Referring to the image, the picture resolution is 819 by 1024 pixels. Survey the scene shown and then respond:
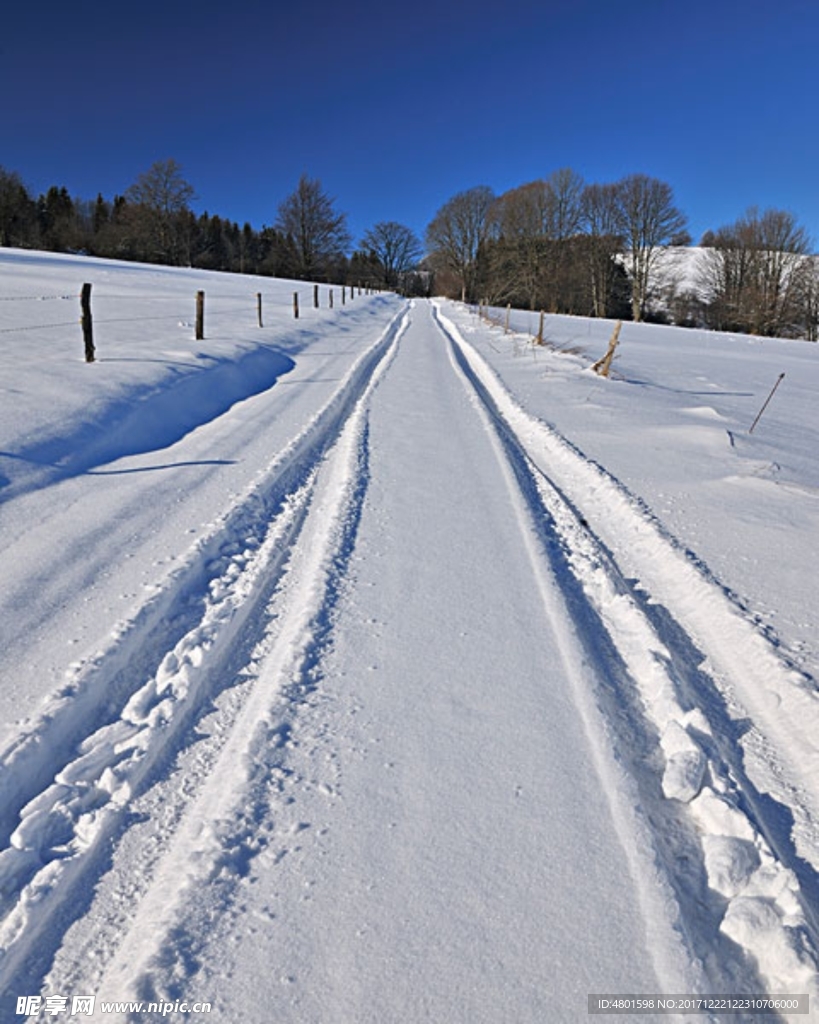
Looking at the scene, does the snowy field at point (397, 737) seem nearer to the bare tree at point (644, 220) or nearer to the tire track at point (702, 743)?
the tire track at point (702, 743)

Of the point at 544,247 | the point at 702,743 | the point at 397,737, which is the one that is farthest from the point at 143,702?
the point at 544,247

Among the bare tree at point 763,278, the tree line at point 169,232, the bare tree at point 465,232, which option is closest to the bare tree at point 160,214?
the tree line at point 169,232

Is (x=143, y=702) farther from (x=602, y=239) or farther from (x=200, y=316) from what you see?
(x=602, y=239)

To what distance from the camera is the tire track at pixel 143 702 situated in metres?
1.68

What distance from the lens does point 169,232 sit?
54.7 m

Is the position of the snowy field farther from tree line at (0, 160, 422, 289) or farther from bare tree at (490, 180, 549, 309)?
tree line at (0, 160, 422, 289)

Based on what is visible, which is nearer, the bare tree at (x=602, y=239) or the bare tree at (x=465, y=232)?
the bare tree at (x=602, y=239)

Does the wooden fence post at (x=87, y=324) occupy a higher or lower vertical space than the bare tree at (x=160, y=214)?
lower

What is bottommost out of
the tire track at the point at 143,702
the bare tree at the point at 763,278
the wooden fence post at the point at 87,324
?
the tire track at the point at 143,702

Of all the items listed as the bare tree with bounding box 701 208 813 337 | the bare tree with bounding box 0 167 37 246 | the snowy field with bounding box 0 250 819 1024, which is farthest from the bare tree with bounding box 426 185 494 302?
the snowy field with bounding box 0 250 819 1024

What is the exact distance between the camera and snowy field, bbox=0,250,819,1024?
149 cm

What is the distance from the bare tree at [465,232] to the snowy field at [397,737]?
5546 centimetres

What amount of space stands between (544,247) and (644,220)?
7.33 m

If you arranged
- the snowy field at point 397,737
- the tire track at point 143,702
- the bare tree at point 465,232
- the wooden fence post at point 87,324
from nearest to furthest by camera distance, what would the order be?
the snowy field at point 397,737, the tire track at point 143,702, the wooden fence post at point 87,324, the bare tree at point 465,232
